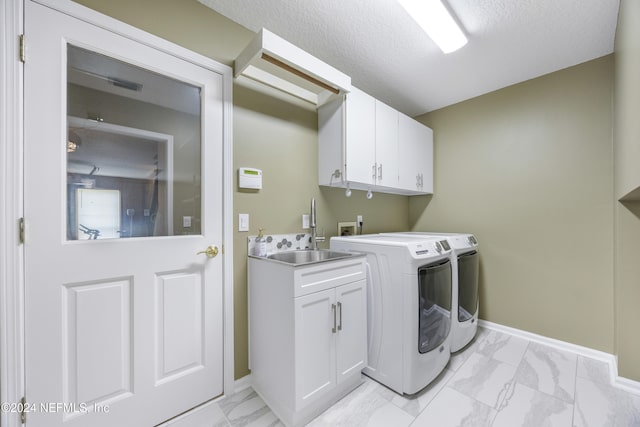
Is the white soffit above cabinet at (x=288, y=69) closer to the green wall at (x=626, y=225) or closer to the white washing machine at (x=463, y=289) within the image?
the white washing machine at (x=463, y=289)

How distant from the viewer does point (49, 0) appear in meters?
1.13

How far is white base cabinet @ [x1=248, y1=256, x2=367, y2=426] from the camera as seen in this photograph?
4.52 feet

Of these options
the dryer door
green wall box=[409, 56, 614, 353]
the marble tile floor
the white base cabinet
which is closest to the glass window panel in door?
the white base cabinet

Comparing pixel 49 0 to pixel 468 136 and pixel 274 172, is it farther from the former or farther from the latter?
pixel 468 136

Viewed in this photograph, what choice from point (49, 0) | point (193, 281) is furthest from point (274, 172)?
point (49, 0)

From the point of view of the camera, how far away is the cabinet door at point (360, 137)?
6.59ft

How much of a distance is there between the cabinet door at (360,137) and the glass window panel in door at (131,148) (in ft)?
3.60

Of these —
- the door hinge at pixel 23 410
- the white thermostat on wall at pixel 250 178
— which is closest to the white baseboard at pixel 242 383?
the door hinge at pixel 23 410

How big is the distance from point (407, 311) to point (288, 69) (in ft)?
5.87

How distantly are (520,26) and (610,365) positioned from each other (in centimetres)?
264

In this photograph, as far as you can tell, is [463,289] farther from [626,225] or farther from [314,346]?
[314,346]

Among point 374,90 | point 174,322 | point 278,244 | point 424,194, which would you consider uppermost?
point 374,90

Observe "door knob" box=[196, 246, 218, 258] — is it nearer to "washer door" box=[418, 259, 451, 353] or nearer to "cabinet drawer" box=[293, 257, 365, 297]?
"cabinet drawer" box=[293, 257, 365, 297]

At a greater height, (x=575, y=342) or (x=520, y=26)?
(x=520, y=26)
